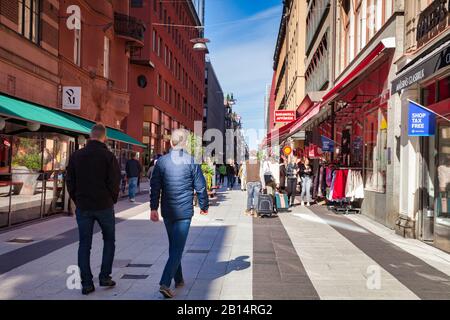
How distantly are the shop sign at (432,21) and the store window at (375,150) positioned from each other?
299 cm

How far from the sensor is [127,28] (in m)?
27.1

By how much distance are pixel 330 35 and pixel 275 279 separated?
667 inches

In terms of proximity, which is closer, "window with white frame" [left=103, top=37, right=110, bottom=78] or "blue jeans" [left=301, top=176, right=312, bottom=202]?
"blue jeans" [left=301, top=176, right=312, bottom=202]

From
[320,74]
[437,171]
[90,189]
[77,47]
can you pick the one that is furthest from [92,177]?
[320,74]

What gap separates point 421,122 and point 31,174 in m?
8.54

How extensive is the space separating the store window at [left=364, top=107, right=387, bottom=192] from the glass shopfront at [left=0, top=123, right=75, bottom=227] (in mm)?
8254

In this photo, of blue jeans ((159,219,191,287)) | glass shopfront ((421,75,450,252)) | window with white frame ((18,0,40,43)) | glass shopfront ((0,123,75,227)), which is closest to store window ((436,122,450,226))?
glass shopfront ((421,75,450,252))

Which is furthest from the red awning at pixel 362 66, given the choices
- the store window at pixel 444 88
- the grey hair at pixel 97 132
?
the grey hair at pixel 97 132

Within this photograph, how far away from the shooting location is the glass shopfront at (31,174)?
10.2 metres

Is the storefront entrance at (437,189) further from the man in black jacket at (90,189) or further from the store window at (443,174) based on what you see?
the man in black jacket at (90,189)

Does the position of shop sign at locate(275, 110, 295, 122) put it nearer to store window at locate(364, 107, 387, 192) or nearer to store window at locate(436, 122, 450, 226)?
store window at locate(364, 107, 387, 192)

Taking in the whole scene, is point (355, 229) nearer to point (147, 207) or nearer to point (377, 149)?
point (377, 149)

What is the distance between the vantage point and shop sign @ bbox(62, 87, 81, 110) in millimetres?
15586

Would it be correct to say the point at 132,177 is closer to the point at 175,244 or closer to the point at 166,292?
the point at 175,244
